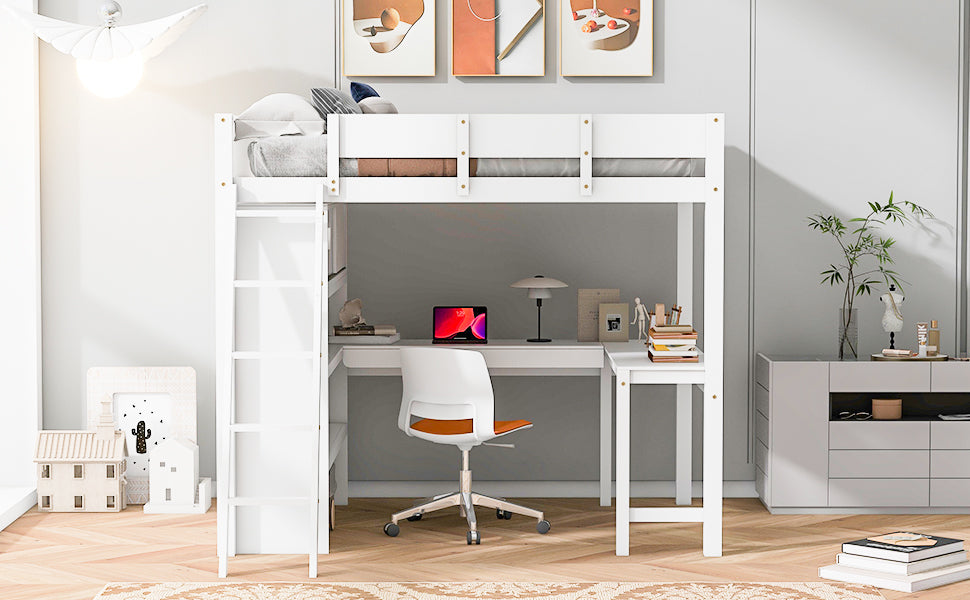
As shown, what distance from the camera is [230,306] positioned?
381 cm

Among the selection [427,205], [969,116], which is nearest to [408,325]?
[427,205]

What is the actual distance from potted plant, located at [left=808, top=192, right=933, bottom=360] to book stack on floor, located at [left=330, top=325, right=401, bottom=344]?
215 cm

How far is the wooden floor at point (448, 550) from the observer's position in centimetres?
370

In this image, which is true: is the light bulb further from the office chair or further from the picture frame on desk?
the picture frame on desk

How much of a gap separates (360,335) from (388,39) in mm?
1457

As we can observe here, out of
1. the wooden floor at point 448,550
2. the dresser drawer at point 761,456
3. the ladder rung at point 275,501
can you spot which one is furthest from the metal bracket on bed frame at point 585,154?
the dresser drawer at point 761,456

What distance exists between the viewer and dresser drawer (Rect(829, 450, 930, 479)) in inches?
178

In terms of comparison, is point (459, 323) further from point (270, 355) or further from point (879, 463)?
point (879, 463)

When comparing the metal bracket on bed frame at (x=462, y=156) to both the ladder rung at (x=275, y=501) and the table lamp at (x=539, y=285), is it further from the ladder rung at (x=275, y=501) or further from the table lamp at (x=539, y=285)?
the ladder rung at (x=275, y=501)

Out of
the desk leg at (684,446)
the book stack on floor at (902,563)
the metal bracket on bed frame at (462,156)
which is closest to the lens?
the book stack on floor at (902,563)

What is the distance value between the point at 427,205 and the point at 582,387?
118cm

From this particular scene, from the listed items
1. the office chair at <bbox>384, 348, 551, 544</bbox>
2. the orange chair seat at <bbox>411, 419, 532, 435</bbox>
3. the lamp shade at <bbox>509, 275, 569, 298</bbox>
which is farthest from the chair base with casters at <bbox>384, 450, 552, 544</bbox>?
the lamp shade at <bbox>509, 275, 569, 298</bbox>

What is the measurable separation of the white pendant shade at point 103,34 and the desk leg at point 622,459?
8.21ft

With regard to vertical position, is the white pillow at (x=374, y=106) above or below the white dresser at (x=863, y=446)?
above
